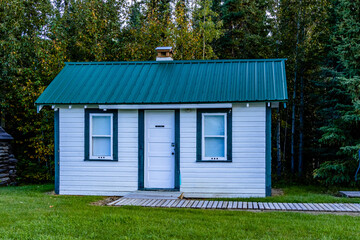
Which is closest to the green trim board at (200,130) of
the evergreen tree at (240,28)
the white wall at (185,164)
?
the white wall at (185,164)

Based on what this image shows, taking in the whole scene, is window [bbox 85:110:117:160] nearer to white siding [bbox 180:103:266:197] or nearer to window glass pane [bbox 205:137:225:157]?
white siding [bbox 180:103:266:197]

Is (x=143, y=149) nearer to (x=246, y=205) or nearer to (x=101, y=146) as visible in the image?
(x=101, y=146)

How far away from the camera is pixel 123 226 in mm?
6441

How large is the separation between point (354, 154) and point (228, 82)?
164 inches

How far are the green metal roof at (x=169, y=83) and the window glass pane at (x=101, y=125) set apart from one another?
0.60 metres

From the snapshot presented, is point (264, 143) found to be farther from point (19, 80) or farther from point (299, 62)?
point (19, 80)

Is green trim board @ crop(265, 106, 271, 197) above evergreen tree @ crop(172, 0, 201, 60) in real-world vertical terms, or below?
below

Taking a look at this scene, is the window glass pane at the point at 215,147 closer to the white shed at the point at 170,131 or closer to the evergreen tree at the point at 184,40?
the white shed at the point at 170,131

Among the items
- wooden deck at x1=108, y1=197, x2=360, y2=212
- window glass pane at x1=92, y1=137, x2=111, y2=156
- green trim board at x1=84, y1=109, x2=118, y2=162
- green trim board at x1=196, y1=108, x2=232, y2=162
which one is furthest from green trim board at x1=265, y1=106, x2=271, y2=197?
window glass pane at x1=92, y1=137, x2=111, y2=156

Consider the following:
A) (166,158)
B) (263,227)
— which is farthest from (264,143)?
(263,227)

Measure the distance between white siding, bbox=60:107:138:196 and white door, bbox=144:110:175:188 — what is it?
1.10ft

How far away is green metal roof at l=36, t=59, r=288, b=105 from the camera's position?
394 inches

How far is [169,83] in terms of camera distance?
1076 centimetres

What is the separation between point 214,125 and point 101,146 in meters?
3.17
